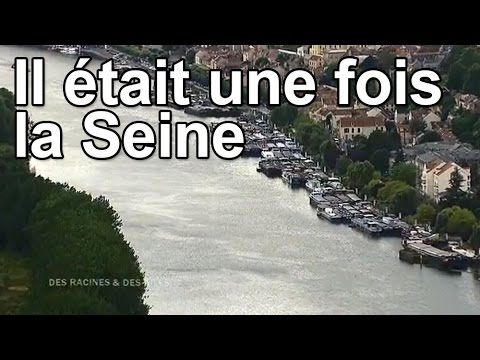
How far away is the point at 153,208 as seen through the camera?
177 inches

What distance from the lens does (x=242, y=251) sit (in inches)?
173

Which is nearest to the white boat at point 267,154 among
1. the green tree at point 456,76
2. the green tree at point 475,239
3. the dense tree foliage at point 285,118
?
the dense tree foliage at point 285,118

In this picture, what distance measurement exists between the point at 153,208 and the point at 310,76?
1.61 m

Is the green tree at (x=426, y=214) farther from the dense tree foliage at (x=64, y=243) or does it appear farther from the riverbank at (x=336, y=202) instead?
the dense tree foliage at (x=64, y=243)

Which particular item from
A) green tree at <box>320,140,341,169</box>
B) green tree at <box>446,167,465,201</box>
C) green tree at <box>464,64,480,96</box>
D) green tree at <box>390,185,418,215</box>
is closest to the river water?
green tree at <box>390,185,418,215</box>

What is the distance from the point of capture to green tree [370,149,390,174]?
529cm

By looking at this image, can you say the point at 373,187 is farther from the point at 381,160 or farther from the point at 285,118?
the point at 285,118

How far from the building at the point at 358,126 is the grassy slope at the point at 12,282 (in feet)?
4.23

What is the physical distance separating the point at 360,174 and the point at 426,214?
59 centimetres

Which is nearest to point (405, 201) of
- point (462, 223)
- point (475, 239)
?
point (462, 223)

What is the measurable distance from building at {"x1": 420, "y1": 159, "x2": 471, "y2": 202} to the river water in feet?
1.01

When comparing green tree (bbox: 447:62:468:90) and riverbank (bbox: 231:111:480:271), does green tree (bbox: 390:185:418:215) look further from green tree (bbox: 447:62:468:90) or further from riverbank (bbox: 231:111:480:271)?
green tree (bbox: 447:62:468:90)

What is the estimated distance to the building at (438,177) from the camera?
489cm
